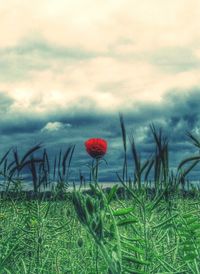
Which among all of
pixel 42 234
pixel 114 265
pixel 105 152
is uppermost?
pixel 105 152

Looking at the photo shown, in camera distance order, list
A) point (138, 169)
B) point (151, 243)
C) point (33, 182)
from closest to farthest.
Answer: point (151, 243), point (138, 169), point (33, 182)

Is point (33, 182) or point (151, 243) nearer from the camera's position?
point (151, 243)

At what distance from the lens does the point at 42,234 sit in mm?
1692

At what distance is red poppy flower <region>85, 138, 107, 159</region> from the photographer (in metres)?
2.30

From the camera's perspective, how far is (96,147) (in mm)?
2324

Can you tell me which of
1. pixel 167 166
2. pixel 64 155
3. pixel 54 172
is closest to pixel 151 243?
pixel 167 166

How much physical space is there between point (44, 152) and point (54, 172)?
0.29m

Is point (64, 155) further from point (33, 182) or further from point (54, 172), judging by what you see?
point (33, 182)

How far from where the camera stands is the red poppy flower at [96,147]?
7.54 feet

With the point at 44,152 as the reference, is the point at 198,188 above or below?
below

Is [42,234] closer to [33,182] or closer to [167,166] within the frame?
[33,182]

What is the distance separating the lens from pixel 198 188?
2.57 metres

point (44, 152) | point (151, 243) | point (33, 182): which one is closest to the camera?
point (151, 243)

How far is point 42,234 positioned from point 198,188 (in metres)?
1.13
